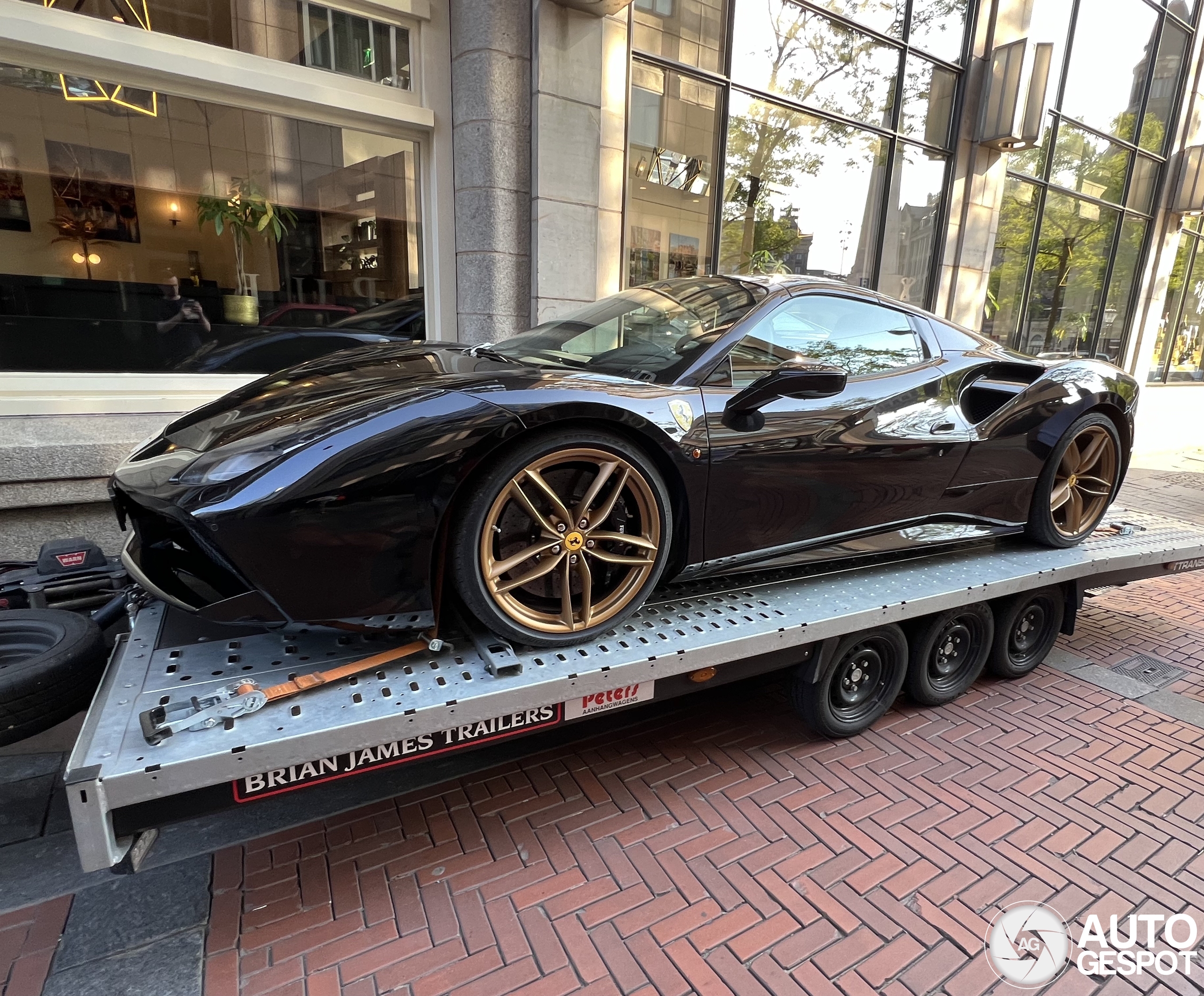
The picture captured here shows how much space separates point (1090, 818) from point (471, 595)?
251cm

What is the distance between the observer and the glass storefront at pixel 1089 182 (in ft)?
31.2

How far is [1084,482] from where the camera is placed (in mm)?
3957

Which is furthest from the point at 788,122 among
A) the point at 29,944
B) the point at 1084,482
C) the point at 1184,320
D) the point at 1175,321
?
the point at 1184,320

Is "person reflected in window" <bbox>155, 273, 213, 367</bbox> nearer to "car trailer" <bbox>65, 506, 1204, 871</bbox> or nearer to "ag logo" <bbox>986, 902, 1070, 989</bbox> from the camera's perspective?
"car trailer" <bbox>65, 506, 1204, 871</bbox>

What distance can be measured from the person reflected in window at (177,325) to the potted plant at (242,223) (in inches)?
8.2

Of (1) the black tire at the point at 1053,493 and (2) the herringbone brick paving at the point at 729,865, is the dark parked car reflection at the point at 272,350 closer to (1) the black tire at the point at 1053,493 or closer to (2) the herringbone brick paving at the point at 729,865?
(2) the herringbone brick paving at the point at 729,865

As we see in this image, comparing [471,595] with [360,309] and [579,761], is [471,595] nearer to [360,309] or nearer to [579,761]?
[579,761]

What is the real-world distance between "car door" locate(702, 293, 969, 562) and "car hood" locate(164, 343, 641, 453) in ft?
1.77

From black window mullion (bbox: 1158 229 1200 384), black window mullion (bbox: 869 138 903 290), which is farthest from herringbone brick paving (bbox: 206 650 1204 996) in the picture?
black window mullion (bbox: 1158 229 1200 384)

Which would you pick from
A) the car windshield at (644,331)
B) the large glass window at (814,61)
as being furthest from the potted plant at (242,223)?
the large glass window at (814,61)

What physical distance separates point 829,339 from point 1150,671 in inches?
115

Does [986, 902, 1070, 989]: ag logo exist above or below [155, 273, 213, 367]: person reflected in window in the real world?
below

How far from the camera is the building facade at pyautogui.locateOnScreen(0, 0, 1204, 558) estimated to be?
438cm

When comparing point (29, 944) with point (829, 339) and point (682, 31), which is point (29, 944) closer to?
point (829, 339)
